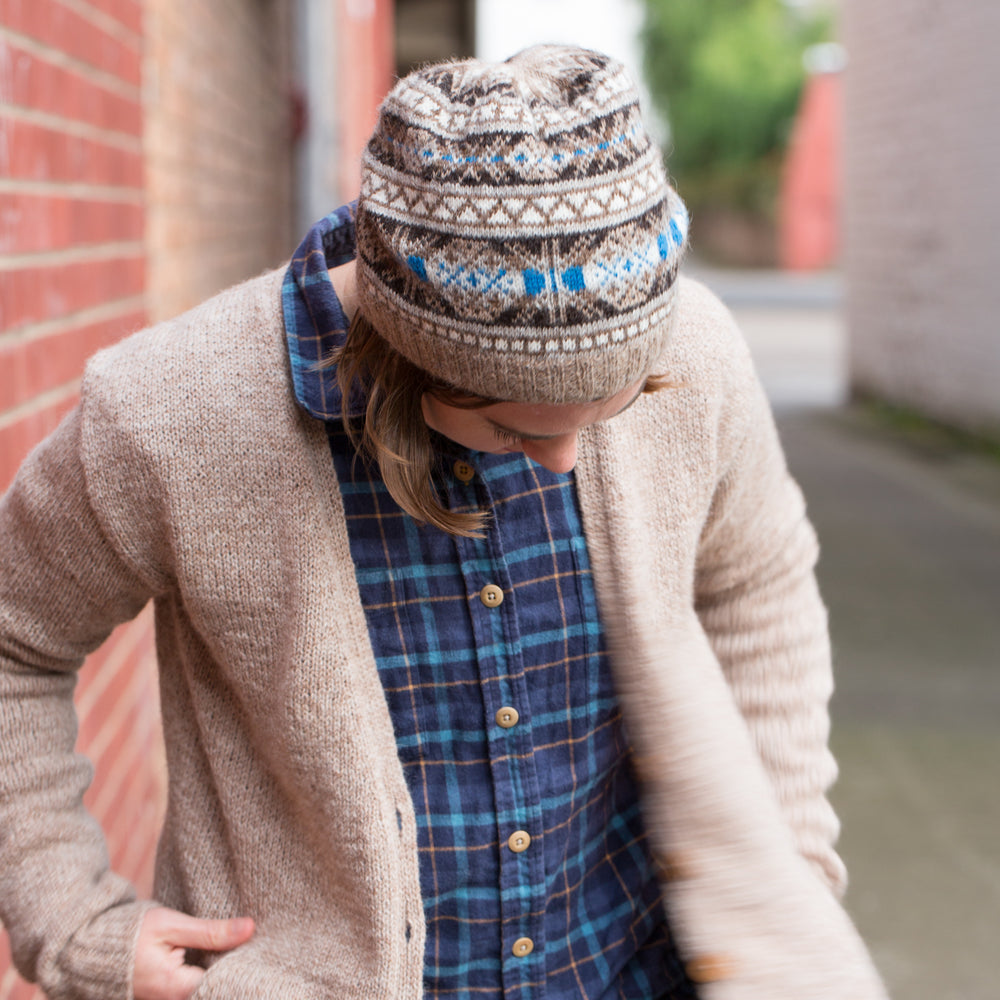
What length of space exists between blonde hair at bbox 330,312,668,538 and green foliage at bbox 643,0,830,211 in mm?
34164

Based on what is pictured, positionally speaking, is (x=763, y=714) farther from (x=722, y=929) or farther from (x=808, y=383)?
(x=808, y=383)

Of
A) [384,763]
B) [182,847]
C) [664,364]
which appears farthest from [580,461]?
[182,847]

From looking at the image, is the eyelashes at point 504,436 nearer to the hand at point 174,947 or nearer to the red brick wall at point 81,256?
the hand at point 174,947

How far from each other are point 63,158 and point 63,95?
10 centimetres

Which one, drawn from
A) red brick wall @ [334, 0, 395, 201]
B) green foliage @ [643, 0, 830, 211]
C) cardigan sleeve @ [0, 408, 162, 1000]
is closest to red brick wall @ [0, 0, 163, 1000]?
cardigan sleeve @ [0, 408, 162, 1000]

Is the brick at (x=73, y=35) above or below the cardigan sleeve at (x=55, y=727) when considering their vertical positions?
above

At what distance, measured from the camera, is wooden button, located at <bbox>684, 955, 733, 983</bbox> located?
4.34ft

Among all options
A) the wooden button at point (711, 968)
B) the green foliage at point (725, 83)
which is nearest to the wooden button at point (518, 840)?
the wooden button at point (711, 968)

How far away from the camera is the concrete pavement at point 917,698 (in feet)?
10.8

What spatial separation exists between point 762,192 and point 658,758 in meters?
33.9

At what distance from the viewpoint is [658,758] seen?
4.48 feet

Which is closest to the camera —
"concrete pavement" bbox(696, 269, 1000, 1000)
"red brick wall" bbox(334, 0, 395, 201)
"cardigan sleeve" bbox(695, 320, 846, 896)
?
"cardigan sleeve" bbox(695, 320, 846, 896)

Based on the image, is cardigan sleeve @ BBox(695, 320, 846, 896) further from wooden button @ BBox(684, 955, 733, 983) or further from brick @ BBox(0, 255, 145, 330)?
brick @ BBox(0, 255, 145, 330)

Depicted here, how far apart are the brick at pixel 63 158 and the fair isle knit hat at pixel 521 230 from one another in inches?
35.0
